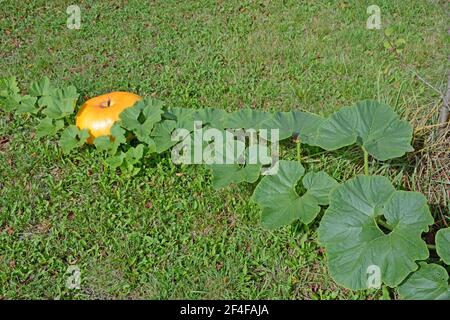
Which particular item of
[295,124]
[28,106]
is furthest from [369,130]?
[28,106]

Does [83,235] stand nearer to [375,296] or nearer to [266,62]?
[375,296]

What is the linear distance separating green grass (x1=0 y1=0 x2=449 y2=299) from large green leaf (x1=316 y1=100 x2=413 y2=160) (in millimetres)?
259

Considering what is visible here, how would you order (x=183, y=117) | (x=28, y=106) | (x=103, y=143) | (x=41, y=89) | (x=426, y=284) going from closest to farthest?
(x=426, y=284) → (x=103, y=143) → (x=183, y=117) → (x=28, y=106) → (x=41, y=89)

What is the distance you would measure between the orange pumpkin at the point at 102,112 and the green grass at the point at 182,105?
190 millimetres

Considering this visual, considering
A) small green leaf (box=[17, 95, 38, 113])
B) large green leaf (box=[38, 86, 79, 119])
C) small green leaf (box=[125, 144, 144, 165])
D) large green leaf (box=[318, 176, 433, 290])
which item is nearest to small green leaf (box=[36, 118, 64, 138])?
large green leaf (box=[38, 86, 79, 119])

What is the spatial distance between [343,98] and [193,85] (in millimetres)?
1158

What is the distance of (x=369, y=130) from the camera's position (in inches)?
117

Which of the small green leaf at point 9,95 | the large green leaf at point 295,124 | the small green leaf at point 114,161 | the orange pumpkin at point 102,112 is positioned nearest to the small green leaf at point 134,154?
the small green leaf at point 114,161

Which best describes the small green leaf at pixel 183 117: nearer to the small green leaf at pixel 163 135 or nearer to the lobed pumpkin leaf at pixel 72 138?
the small green leaf at pixel 163 135

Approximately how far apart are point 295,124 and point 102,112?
1.25 meters

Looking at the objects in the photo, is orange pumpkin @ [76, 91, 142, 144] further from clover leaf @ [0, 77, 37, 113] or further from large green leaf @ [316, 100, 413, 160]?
large green leaf @ [316, 100, 413, 160]

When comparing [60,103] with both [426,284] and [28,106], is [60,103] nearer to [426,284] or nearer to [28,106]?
[28,106]

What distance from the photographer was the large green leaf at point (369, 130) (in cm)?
288

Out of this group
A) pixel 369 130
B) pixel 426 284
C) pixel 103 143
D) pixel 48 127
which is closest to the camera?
pixel 426 284
